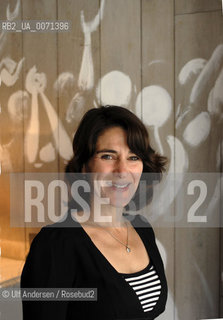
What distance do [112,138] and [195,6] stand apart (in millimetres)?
496

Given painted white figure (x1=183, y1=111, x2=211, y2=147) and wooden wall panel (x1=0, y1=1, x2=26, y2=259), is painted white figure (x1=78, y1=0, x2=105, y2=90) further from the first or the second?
painted white figure (x1=183, y1=111, x2=211, y2=147)

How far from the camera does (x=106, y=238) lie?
101 centimetres

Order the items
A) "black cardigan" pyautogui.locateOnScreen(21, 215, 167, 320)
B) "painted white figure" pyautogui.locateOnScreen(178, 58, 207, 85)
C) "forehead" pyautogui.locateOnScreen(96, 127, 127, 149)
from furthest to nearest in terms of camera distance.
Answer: "painted white figure" pyautogui.locateOnScreen(178, 58, 207, 85) < "forehead" pyautogui.locateOnScreen(96, 127, 127, 149) < "black cardigan" pyautogui.locateOnScreen(21, 215, 167, 320)

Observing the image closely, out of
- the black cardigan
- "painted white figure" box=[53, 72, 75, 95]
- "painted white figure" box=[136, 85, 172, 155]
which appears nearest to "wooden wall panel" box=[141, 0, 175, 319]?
"painted white figure" box=[136, 85, 172, 155]

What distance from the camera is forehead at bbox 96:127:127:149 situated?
976 mm

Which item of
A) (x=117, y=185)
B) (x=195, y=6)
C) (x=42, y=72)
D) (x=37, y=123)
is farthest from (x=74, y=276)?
(x=195, y=6)

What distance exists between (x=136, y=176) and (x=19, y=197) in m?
0.40

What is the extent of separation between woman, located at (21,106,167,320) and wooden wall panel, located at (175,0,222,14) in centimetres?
38

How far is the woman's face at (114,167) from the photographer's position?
0.98 metres

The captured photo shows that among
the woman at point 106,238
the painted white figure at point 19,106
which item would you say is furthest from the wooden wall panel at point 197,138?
the painted white figure at point 19,106

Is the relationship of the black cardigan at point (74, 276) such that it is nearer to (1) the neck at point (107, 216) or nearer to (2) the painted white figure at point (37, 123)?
(1) the neck at point (107, 216)

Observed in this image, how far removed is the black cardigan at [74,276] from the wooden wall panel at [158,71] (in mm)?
350

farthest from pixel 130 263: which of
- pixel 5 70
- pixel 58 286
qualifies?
pixel 5 70

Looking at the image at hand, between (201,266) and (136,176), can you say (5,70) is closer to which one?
(136,176)
